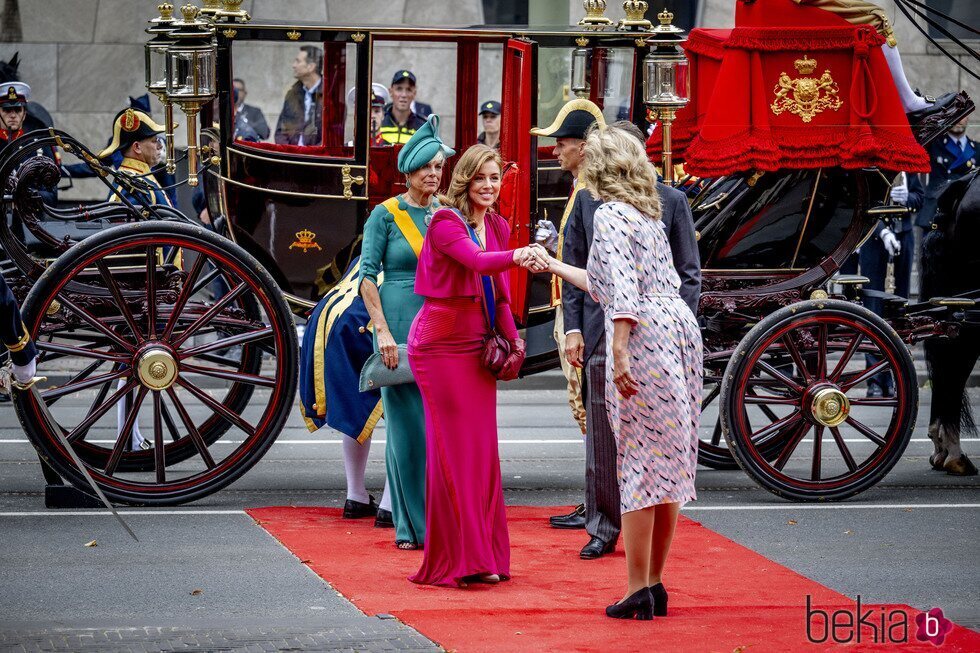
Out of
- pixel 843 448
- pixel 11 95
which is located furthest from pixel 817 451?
pixel 11 95

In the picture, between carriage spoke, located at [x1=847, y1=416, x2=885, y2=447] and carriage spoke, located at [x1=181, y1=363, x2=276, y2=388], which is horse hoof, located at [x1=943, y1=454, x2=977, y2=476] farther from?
carriage spoke, located at [x1=181, y1=363, x2=276, y2=388]

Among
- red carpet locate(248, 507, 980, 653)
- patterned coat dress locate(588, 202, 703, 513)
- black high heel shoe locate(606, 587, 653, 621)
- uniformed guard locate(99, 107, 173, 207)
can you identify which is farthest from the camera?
uniformed guard locate(99, 107, 173, 207)

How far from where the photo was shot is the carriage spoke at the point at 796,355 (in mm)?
8250

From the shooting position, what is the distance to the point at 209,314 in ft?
26.5

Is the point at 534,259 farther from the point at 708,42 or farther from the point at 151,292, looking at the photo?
the point at 708,42

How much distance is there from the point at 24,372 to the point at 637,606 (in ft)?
9.43

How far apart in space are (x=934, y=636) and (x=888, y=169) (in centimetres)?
348

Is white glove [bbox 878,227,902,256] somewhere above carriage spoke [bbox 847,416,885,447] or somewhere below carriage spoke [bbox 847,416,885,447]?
above

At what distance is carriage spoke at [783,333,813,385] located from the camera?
27.1 ft

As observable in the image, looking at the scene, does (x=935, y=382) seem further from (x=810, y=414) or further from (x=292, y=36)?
(x=292, y=36)

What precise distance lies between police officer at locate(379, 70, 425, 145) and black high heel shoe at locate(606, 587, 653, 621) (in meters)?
4.25

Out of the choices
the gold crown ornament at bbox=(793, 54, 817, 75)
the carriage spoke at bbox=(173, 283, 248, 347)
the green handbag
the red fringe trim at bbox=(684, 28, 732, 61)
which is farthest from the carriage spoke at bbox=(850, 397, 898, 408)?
the carriage spoke at bbox=(173, 283, 248, 347)

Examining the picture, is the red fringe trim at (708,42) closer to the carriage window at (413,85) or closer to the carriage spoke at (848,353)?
the carriage window at (413,85)

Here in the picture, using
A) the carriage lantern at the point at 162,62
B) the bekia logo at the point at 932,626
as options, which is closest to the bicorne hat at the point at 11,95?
the carriage lantern at the point at 162,62
